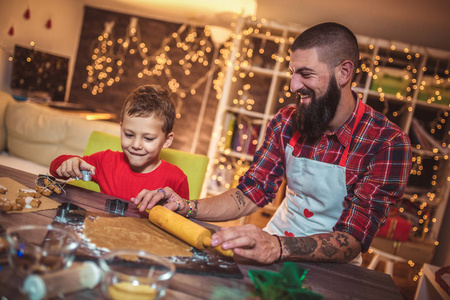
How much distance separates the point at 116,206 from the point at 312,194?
2.66 ft

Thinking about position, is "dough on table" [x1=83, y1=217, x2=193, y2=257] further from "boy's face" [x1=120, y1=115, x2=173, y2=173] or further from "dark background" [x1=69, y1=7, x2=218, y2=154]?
"dark background" [x1=69, y1=7, x2=218, y2=154]

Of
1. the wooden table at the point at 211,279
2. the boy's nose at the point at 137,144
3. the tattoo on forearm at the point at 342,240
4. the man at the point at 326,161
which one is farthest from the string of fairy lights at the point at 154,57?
the tattoo on forearm at the point at 342,240

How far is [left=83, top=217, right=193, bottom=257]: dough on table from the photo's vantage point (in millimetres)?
845

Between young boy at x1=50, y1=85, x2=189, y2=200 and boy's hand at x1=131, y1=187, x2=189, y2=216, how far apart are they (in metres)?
0.16

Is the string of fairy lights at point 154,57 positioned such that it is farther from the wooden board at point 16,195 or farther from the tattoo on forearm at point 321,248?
the tattoo on forearm at point 321,248

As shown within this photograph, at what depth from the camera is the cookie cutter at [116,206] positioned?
1.08 metres

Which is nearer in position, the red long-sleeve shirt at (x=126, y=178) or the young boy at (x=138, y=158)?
the young boy at (x=138, y=158)

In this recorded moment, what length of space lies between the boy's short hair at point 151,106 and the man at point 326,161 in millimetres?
374

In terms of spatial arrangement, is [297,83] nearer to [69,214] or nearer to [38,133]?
[69,214]

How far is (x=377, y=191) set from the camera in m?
1.29

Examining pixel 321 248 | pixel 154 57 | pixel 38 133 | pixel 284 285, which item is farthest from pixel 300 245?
pixel 154 57

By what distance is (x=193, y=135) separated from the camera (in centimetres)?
502

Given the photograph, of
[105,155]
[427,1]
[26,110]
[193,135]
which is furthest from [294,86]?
[193,135]

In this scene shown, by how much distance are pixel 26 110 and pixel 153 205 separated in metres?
2.21
